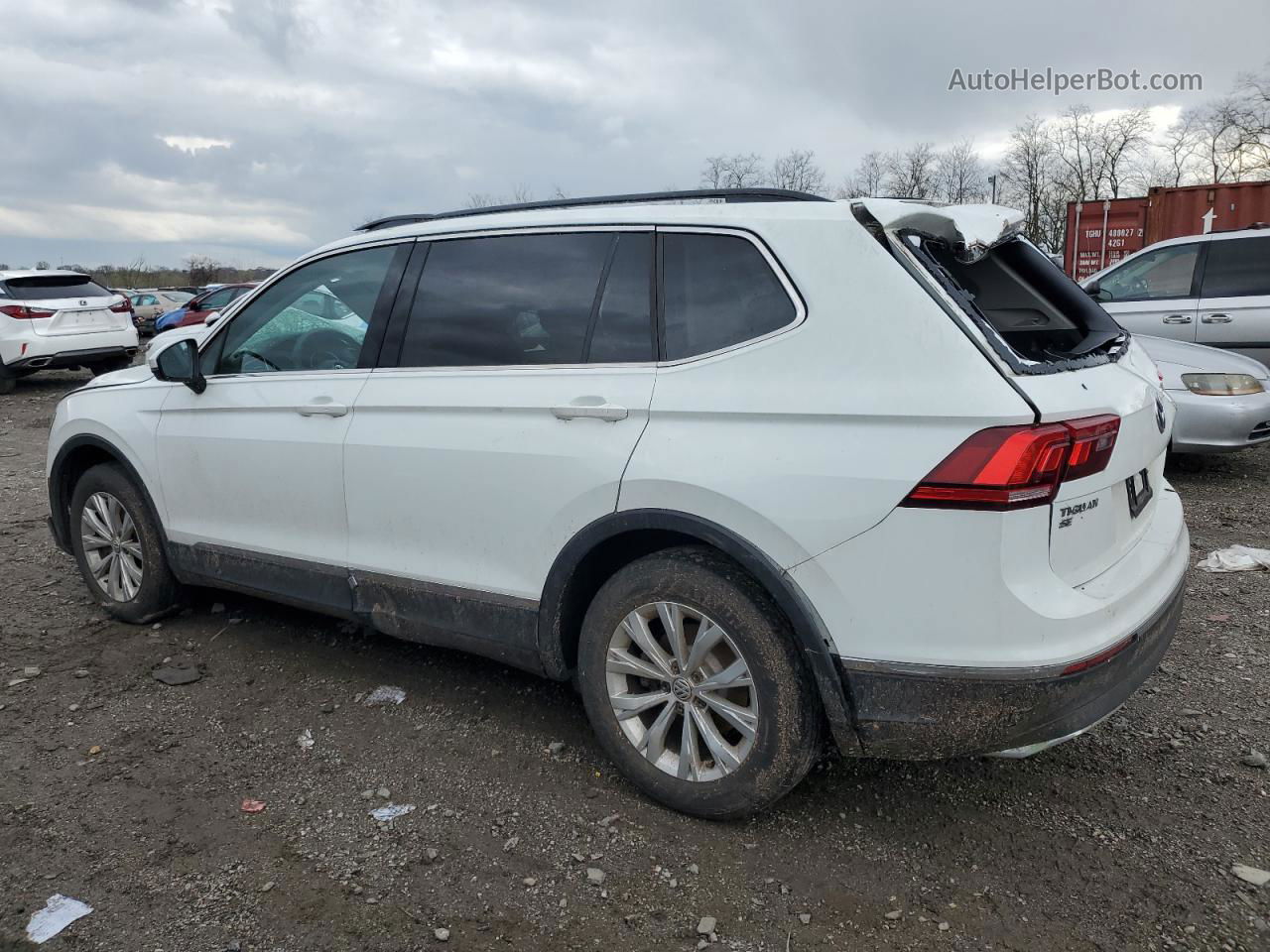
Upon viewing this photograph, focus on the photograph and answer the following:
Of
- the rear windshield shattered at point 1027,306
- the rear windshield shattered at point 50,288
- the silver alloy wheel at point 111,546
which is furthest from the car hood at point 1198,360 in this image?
the rear windshield shattered at point 50,288

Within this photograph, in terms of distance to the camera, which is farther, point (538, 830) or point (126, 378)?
point (126, 378)

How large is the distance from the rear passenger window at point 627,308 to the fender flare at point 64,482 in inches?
99.7

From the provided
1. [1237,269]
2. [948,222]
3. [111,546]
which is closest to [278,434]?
[111,546]

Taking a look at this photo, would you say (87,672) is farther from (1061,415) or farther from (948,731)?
(1061,415)

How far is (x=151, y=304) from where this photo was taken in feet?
105

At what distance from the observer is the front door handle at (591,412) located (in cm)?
280

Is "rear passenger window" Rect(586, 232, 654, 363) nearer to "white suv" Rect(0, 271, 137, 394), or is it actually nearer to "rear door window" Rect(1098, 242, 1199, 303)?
"rear door window" Rect(1098, 242, 1199, 303)

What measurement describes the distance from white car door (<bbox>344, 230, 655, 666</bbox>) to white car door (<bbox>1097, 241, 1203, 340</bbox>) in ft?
22.3

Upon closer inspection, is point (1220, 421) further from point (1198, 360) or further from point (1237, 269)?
point (1237, 269)

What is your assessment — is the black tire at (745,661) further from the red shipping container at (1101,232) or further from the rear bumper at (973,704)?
the red shipping container at (1101,232)

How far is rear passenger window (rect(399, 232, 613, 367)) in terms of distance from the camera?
306cm

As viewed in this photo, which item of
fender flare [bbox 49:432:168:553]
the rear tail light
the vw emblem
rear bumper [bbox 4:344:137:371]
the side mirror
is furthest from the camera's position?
rear bumper [bbox 4:344:137:371]

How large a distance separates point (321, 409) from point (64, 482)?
2120mm

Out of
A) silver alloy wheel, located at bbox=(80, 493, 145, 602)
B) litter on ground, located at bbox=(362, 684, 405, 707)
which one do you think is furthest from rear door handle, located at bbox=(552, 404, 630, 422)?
silver alloy wheel, located at bbox=(80, 493, 145, 602)
